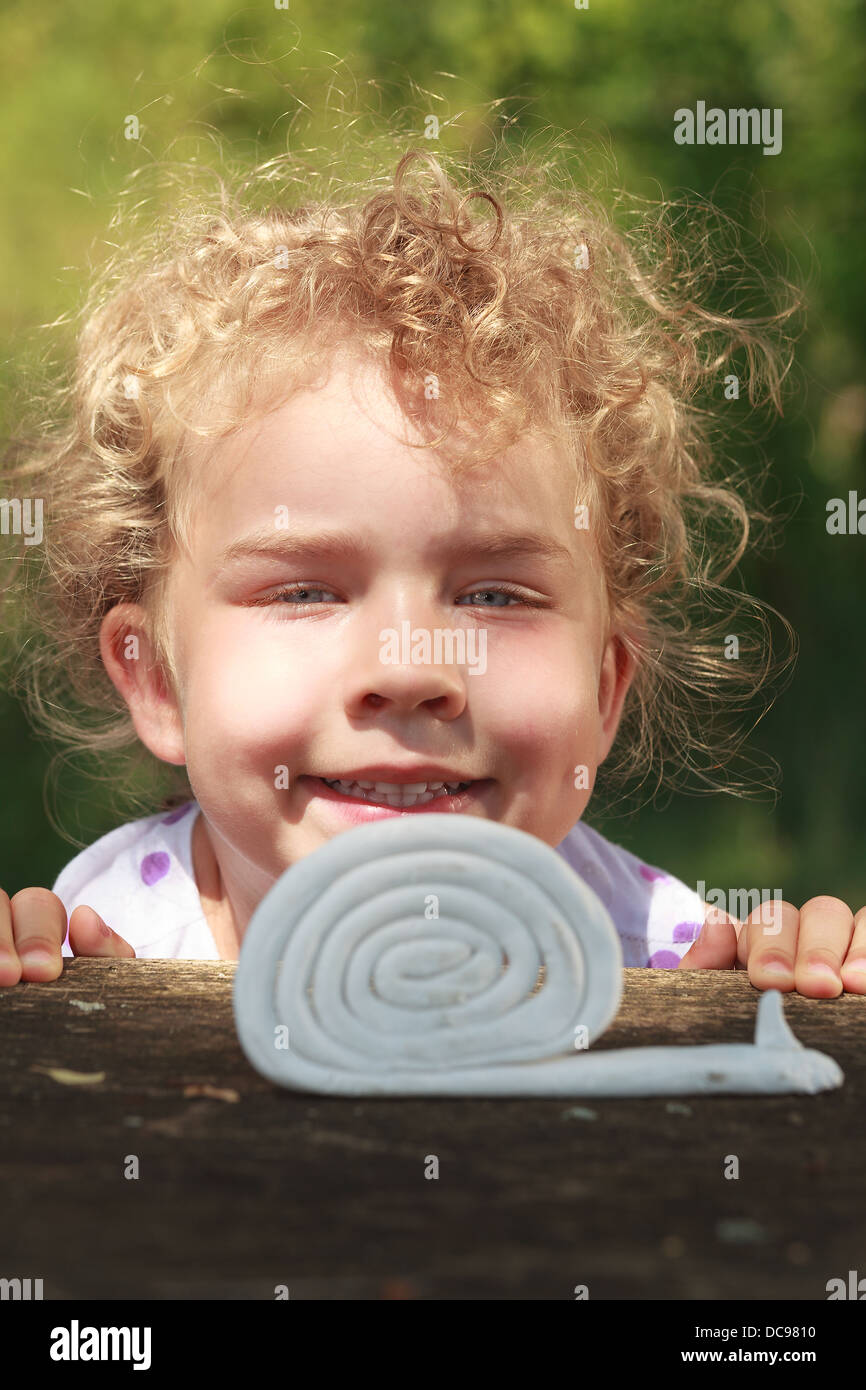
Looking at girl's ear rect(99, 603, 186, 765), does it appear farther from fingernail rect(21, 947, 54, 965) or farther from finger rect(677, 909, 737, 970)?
finger rect(677, 909, 737, 970)

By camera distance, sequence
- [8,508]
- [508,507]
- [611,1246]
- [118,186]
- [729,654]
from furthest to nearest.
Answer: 1. [118,186]
2. [729,654]
3. [8,508]
4. [508,507]
5. [611,1246]

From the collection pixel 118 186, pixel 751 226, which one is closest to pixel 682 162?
pixel 751 226

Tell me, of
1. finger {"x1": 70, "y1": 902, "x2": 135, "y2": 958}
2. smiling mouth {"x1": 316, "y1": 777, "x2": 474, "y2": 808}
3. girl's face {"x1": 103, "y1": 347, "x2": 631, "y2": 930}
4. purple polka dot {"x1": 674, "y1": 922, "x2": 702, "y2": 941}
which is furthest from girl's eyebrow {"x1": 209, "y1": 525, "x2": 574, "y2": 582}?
purple polka dot {"x1": 674, "y1": 922, "x2": 702, "y2": 941}

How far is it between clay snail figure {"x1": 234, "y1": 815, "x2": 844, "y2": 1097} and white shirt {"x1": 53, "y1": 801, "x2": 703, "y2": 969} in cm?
137

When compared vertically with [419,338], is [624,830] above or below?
below

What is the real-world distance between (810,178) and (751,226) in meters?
0.33

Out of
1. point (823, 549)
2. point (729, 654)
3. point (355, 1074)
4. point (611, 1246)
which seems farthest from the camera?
point (823, 549)

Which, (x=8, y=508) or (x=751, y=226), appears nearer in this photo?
(x=8, y=508)

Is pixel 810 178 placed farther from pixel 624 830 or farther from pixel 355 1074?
pixel 355 1074

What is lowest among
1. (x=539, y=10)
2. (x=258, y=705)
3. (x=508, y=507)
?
(x=258, y=705)

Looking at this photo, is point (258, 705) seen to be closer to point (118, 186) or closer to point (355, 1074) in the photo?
point (355, 1074)

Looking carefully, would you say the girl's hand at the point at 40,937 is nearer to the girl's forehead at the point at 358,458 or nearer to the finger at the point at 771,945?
the girl's forehead at the point at 358,458

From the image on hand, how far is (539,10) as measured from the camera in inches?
169

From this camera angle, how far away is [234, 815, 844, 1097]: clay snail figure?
1274 mm
